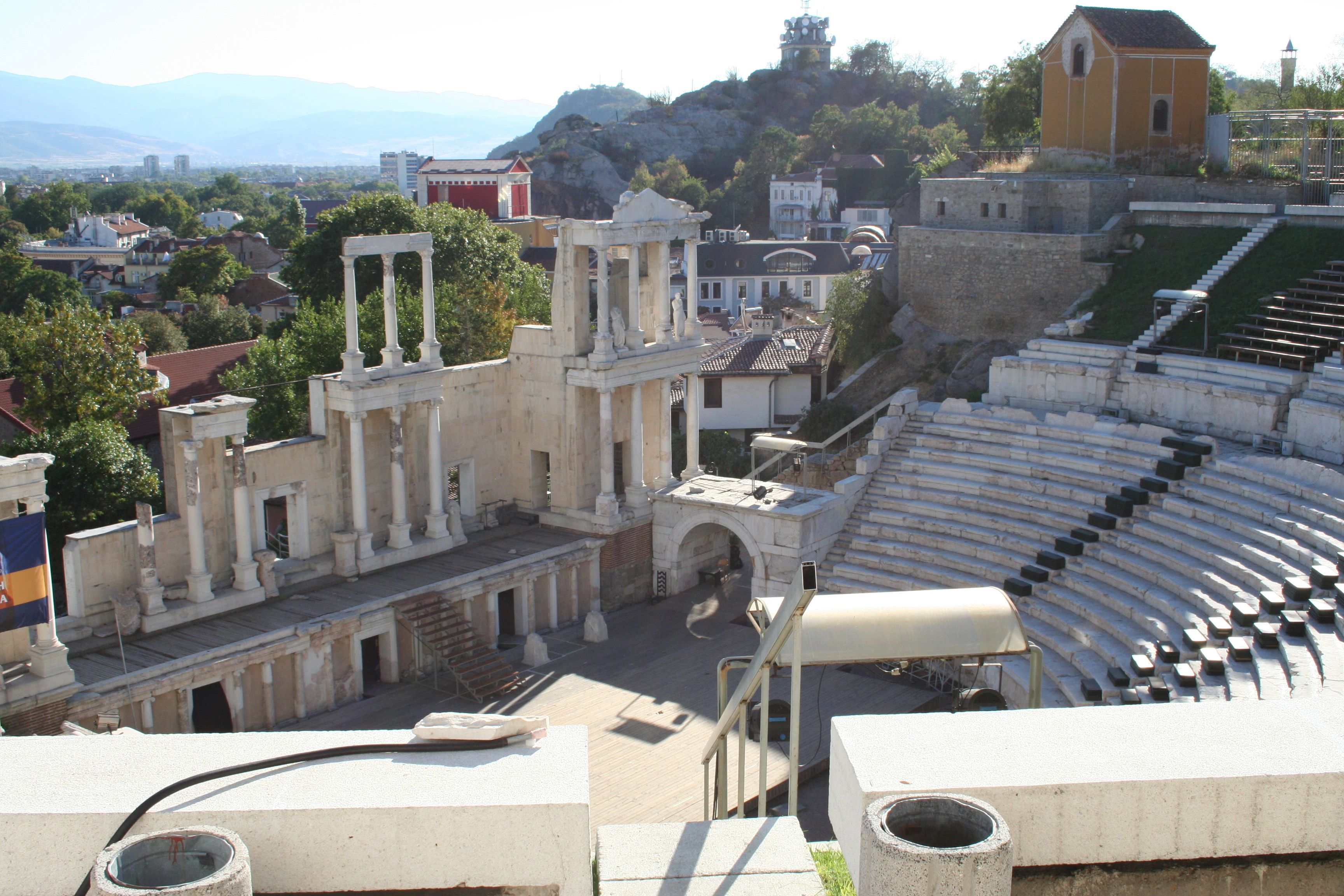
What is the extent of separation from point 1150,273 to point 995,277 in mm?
5462

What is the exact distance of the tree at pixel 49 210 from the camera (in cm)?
15225

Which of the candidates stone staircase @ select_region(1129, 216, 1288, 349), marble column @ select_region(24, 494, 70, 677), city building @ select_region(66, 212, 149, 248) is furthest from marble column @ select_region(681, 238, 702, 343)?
city building @ select_region(66, 212, 149, 248)

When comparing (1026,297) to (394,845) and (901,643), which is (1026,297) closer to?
(901,643)

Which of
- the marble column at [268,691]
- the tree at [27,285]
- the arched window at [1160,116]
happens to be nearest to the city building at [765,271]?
the tree at [27,285]

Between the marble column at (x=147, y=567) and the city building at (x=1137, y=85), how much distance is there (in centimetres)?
3092

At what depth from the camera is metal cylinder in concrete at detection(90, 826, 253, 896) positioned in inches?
303

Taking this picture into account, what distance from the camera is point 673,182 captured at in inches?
4894

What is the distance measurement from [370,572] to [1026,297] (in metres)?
21.7

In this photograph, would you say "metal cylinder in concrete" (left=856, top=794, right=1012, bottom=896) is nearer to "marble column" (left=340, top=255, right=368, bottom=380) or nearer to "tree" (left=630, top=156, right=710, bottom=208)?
"marble column" (left=340, top=255, right=368, bottom=380)

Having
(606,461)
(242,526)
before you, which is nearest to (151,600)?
(242,526)

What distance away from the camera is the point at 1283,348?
29344 millimetres

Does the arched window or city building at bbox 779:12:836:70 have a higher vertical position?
city building at bbox 779:12:836:70

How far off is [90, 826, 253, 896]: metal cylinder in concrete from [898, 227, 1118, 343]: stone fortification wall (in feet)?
112

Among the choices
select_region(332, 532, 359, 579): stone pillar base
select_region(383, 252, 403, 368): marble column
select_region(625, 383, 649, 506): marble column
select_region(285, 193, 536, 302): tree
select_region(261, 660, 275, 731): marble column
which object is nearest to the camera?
select_region(261, 660, 275, 731): marble column
